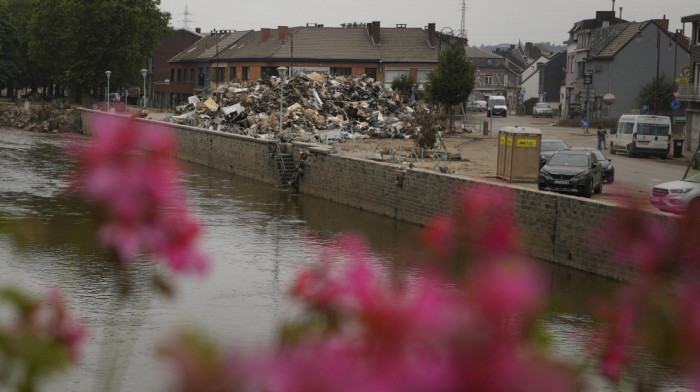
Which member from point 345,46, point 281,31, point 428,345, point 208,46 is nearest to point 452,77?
point 345,46

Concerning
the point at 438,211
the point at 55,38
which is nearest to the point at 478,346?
the point at 438,211

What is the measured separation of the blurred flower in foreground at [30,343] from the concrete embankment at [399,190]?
1.36 m

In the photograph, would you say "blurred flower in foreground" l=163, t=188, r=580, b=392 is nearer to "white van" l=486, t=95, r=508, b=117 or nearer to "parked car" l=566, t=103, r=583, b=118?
"parked car" l=566, t=103, r=583, b=118

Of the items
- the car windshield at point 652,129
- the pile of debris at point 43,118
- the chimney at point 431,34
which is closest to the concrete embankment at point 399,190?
the car windshield at point 652,129

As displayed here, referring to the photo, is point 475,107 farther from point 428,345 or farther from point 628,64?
point 428,345

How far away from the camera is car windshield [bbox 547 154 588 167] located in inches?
1102

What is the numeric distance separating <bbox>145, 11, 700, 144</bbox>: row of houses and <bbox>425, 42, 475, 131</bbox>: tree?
1036 cm

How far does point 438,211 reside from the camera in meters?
28.0

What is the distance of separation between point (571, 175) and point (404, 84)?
157 ft

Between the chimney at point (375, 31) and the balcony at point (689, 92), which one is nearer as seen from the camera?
the balcony at point (689, 92)

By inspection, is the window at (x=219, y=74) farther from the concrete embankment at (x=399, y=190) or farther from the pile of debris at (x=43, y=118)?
the concrete embankment at (x=399, y=190)

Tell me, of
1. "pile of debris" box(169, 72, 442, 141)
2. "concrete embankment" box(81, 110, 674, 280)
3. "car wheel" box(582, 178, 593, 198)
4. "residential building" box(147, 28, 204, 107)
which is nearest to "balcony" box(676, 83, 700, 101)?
"pile of debris" box(169, 72, 442, 141)

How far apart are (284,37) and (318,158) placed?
46718 millimetres

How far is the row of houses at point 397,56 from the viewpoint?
239ft
